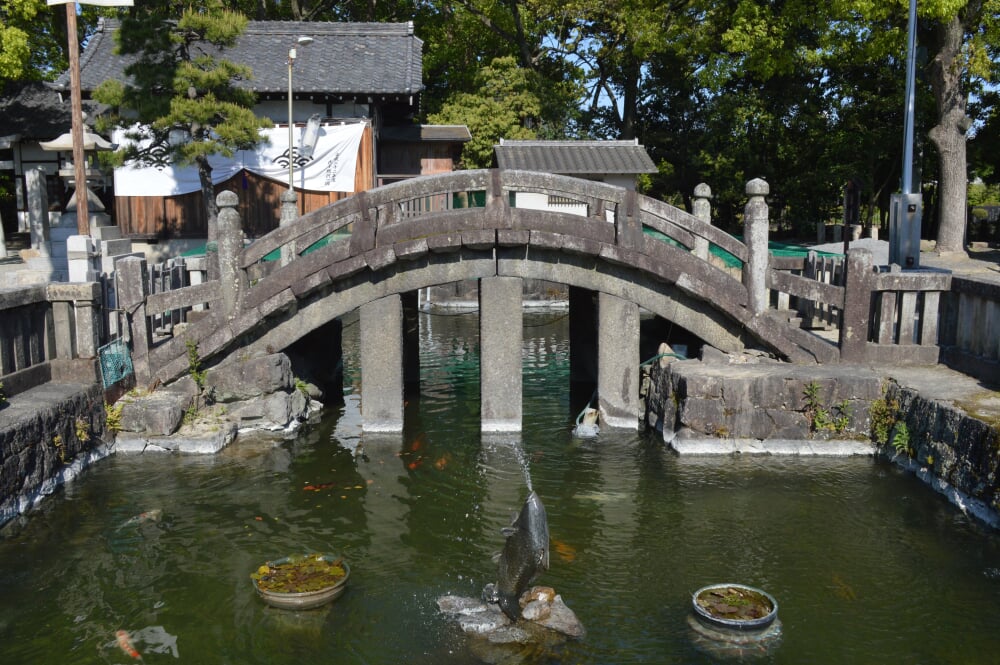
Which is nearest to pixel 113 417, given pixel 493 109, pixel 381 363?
pixel 381 363

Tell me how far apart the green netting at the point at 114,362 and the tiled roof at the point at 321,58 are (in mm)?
14903

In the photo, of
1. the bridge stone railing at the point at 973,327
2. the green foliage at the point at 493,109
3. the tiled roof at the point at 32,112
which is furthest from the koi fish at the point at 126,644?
the green foliage at the point at 493,109

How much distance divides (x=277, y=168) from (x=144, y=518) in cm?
1772

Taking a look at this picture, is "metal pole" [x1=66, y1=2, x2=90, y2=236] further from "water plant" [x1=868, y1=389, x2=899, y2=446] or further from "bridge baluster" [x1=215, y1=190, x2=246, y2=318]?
"water plant" [x1=868, y1=389, x2=899, y2=446]

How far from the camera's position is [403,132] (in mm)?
31031

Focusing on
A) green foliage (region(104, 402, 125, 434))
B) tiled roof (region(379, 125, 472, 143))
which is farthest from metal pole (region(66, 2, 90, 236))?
tiled roof (region(379, 125, 472, 143))

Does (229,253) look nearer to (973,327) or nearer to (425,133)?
(973,327)

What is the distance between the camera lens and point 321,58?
2878 cm

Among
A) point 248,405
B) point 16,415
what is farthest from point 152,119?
point 16,415

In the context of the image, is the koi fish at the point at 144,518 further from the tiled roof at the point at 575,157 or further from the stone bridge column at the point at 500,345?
the tiled roof at the point at 575,157

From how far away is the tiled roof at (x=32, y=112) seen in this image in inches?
1188

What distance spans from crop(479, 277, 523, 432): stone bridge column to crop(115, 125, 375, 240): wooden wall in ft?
46.3

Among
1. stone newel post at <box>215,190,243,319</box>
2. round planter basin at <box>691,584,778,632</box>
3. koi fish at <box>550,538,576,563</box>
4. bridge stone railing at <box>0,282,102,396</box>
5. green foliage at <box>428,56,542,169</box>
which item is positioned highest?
green foliage at <box>428,56,542,169</box>

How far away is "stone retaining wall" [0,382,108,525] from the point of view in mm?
10312
